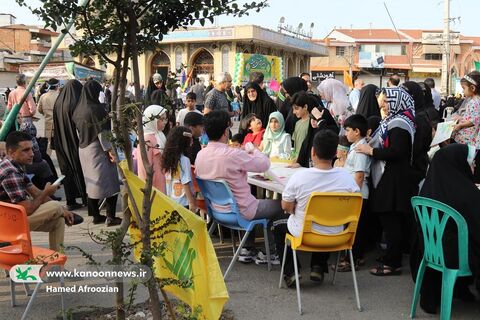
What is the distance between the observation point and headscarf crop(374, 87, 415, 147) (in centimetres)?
466

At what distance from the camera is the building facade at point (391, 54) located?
57.1 metres

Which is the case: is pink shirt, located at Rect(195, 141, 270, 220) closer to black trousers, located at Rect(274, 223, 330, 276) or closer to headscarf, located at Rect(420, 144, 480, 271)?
black trousers, located at Rect(274, 223, 330, 276)

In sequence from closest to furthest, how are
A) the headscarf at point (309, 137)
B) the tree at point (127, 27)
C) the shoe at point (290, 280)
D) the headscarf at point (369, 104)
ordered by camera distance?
the tree at point (127, 27) < the shoe at point (290, 280) < the headscarf at point (309, 137) < the headscarf at point (369, 104)

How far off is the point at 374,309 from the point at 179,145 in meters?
2.21

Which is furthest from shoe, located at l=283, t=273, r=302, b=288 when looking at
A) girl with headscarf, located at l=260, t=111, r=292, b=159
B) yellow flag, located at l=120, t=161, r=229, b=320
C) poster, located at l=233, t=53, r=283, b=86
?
poster, located at l=233, t=53, r=283, b=86

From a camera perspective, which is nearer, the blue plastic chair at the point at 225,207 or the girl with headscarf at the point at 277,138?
the blue plastic chair at the point at 225,207

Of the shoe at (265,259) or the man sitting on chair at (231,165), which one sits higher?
the man sitting on chair at (231,165)

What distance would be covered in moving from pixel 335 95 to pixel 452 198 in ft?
16.4

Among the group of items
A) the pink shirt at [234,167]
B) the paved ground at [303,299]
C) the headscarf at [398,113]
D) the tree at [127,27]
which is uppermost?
the tree at [127,27]

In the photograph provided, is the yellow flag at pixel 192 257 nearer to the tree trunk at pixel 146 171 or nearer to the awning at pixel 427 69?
the tree trunk at pixel 146 171

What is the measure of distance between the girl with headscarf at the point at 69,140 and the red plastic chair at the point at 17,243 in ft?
11.5

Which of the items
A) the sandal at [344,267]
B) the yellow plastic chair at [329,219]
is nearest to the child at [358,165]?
the sandal at [344,267]

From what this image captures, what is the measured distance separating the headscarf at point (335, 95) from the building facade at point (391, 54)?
4878 cm

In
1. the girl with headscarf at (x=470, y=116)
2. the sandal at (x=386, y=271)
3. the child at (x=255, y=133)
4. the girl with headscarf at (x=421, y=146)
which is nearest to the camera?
the sandal at (x=386, y=271)
